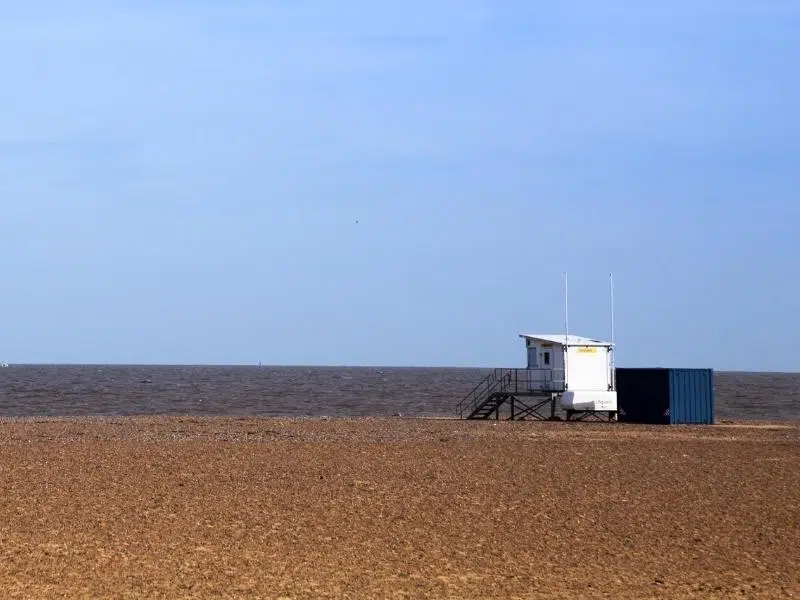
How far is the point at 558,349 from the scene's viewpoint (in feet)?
154

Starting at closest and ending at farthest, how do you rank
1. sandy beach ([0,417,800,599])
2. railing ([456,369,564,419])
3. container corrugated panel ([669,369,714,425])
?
sandy beach ([0,417,800,599]) < container corrugated panel ([669,369,714,425]) < railing ([456,369,564,419])

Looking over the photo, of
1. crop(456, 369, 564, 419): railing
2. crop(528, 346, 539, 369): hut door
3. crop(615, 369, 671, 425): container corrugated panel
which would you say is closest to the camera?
crop(615, 369, 671, 425): container corrugated panel

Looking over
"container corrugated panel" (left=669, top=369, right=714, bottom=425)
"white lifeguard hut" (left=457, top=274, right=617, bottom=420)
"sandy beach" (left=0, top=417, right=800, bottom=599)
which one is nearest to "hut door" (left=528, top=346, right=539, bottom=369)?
"white lifeguard hut" (left=457, top=274, right=617, bottom=420)

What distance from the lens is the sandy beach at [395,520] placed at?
43.1ft

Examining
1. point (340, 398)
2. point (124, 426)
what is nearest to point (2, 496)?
point (124, 426)

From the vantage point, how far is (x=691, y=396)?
43.9m

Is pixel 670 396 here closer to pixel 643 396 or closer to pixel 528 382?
pixel 643 396

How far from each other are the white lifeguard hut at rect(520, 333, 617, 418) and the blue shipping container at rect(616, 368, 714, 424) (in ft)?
3.42

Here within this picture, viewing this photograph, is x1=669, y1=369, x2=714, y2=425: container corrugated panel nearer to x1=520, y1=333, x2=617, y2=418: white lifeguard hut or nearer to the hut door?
x1=520, y1=333, x2=617, y2=418: white lifeguard hut

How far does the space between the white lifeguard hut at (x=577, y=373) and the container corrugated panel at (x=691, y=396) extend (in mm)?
2692

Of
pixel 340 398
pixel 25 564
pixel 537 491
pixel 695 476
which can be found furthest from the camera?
pixel 340 398

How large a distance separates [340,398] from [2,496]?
66.3 meters

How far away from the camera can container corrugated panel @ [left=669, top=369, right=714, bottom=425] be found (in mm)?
43562

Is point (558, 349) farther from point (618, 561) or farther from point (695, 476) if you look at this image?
point (618, 561)
